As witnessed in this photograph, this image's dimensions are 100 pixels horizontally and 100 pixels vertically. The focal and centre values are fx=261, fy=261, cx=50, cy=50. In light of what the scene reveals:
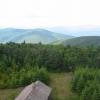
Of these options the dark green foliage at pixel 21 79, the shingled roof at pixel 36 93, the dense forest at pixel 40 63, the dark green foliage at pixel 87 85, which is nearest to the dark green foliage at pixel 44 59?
the dense forest at pixel 40 63

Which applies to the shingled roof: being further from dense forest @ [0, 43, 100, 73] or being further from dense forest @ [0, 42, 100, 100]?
dense forest @ [0, 43, 100, 73]

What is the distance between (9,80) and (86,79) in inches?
657

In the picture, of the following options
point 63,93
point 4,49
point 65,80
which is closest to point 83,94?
point 63,93

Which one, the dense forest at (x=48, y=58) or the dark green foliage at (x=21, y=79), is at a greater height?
the dense forest at (x=48, y=58)

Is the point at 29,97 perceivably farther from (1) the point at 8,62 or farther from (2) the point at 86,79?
(1) the point at 8,62

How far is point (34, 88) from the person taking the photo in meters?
44.4

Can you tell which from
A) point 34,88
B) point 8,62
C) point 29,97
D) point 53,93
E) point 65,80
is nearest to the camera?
point 29,97

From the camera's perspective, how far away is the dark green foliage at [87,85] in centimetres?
4478

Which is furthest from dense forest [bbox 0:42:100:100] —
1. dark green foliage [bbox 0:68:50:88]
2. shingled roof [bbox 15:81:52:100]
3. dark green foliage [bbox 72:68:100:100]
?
shingled roof [bbox 15:81:52:100]

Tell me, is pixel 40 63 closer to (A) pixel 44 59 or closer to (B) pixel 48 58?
(A) pixel 44 59

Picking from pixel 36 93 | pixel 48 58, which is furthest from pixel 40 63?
pixel 36 93

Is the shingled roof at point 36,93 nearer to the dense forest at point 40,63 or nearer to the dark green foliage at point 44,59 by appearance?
the dense forest at point 40,63

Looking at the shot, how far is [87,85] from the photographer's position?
4916cm

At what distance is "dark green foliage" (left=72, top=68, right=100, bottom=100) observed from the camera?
147 feet
